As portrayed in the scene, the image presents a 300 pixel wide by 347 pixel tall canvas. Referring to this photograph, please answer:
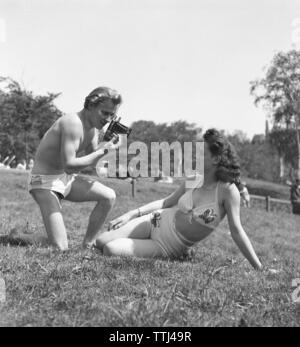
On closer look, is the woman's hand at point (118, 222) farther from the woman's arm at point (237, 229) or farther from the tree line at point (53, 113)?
the tree line at point (53, 113)

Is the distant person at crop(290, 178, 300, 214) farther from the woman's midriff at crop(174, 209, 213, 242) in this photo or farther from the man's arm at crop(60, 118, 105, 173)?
the man's arm at crop(60, 118, 105, 173)

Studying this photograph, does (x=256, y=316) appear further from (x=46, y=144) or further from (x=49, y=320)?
(x=46, y=144)

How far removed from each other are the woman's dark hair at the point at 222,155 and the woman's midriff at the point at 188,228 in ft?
1.81

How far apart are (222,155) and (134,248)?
1.27 meters

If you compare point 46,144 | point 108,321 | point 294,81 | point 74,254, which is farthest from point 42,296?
point 294,81

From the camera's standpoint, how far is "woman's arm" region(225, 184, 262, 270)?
4.87 metres

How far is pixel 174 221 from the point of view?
211 inches

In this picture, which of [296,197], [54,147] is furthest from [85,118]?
[296,197]

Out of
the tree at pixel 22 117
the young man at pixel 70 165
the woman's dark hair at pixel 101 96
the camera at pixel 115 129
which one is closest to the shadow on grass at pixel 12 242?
the young man at pixel 70 165

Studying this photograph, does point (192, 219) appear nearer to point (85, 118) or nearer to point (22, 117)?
point (85, 118)

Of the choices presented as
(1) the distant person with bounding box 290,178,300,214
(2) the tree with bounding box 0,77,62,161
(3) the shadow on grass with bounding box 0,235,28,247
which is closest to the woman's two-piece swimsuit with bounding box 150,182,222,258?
(3) the shadow on grass with bounding box 0,235,28,247

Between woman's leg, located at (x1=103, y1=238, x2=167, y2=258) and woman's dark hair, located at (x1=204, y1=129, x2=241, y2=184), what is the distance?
3.30ft
